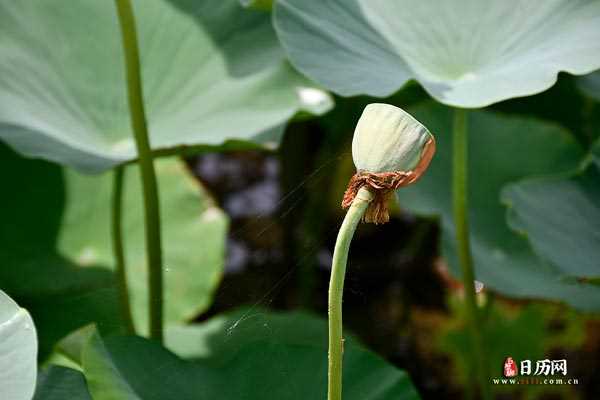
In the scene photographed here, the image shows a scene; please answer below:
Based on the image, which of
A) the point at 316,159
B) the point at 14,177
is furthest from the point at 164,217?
the point at 316,159

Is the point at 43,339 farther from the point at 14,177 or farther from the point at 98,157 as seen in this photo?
the point at 98,157

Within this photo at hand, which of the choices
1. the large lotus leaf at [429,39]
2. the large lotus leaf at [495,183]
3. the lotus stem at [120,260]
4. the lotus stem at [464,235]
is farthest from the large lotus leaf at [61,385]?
the large lotus leaf at [495,183]

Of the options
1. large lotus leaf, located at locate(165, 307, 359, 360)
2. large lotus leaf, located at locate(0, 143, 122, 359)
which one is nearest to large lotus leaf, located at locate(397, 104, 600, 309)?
large lotus leaf, located at locate(165, 307, 359, 360)

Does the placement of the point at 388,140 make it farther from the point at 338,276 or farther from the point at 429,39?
the point at 429,39

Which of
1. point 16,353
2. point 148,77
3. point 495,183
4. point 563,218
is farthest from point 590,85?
point 16,353

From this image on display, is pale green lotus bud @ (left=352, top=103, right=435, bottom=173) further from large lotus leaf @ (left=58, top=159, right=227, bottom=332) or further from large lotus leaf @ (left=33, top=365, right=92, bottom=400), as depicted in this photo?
large lotus leaf @ (left=58, top=159, right=227, bottom=332)
